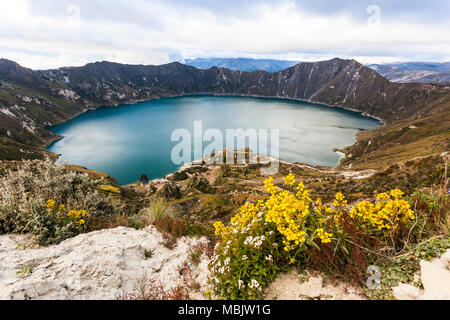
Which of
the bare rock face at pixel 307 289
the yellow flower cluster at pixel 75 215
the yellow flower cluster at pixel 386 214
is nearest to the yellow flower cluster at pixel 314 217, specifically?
the yellow flower cluster at pixel 386 214

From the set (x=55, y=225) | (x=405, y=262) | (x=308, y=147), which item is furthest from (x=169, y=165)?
(x=405, y=262)

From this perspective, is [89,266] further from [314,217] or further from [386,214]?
[386,214]

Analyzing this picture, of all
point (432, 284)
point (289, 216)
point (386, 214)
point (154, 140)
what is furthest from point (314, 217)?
point (154, 140)

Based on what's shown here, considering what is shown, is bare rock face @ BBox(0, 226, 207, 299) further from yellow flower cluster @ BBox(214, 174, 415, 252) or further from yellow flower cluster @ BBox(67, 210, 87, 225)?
yellow flower cluster @ BBox(214, 174, 415, 252)

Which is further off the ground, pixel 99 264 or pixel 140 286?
pixel 99 264
